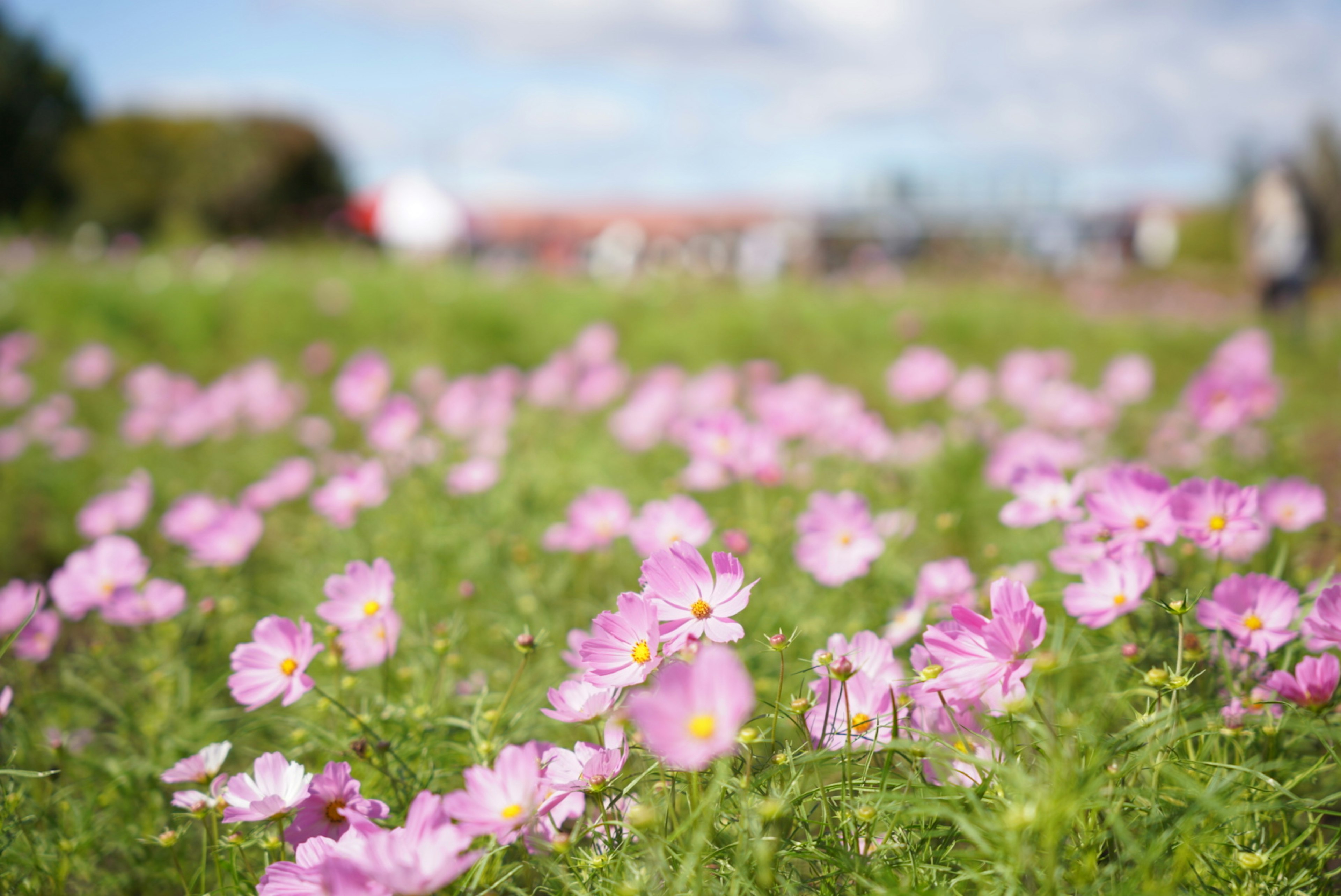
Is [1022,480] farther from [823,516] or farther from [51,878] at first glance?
[51,878]

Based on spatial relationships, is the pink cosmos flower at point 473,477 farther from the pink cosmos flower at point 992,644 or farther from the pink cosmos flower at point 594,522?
the pink cosmos flower at point 992,644

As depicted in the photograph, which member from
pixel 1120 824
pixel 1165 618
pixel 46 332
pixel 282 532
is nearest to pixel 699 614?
pixel 1120 824

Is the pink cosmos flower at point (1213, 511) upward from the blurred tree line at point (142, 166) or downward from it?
upward

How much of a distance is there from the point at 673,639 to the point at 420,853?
11.9 inches

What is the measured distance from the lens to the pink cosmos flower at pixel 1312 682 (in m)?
0.89

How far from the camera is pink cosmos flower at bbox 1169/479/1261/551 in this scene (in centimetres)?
104

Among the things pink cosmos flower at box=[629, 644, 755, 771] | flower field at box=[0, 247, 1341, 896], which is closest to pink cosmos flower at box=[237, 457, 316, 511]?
flower field at box=[0, 247, 1341, 896]

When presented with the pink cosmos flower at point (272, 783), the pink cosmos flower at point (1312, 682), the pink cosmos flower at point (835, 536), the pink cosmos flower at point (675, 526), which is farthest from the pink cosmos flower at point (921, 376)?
the pink cosmos flower at point (272, 783)

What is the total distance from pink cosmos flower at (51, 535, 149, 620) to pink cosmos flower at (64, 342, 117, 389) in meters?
2.42

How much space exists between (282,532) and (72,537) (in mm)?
635

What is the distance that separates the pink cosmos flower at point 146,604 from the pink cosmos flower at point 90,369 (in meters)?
2.53

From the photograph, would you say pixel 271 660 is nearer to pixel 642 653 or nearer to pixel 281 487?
pixel 642 653

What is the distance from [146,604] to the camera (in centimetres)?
138

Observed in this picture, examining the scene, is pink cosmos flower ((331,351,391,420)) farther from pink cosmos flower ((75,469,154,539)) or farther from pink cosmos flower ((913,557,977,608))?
pink cosmos flower ((913,557,977,608))
